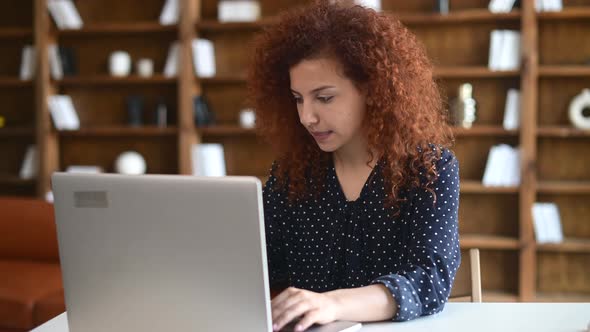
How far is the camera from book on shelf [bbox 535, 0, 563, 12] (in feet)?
12.3

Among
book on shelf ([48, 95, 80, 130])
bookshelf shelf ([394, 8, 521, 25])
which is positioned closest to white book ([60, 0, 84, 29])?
book on shelf ([48, 95, 80, 130])

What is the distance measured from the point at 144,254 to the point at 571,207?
3449mm

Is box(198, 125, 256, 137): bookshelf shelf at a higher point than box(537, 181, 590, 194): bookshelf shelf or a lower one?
higher

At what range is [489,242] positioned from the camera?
12.8 ft

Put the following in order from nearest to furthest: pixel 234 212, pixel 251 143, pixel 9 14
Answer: pixel 234 212
pixel 251 143
pixel 9 14

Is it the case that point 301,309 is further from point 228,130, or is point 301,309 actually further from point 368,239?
point 228,130

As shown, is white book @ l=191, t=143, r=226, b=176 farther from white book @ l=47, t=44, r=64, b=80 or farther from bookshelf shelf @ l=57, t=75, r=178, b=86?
white book @ l=47, t=44, r=64, b=80

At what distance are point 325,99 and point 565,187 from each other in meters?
2.67

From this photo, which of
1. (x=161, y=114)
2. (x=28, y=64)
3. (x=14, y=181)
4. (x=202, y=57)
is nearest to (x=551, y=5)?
(x=202, y=57)

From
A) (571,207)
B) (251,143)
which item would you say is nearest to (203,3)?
(251,143)

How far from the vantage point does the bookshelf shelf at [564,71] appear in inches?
148

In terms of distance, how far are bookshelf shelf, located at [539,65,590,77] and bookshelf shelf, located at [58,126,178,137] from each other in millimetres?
2106

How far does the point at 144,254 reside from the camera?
1.02 metres

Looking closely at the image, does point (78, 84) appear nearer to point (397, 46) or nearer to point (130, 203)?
point (397, 46)
